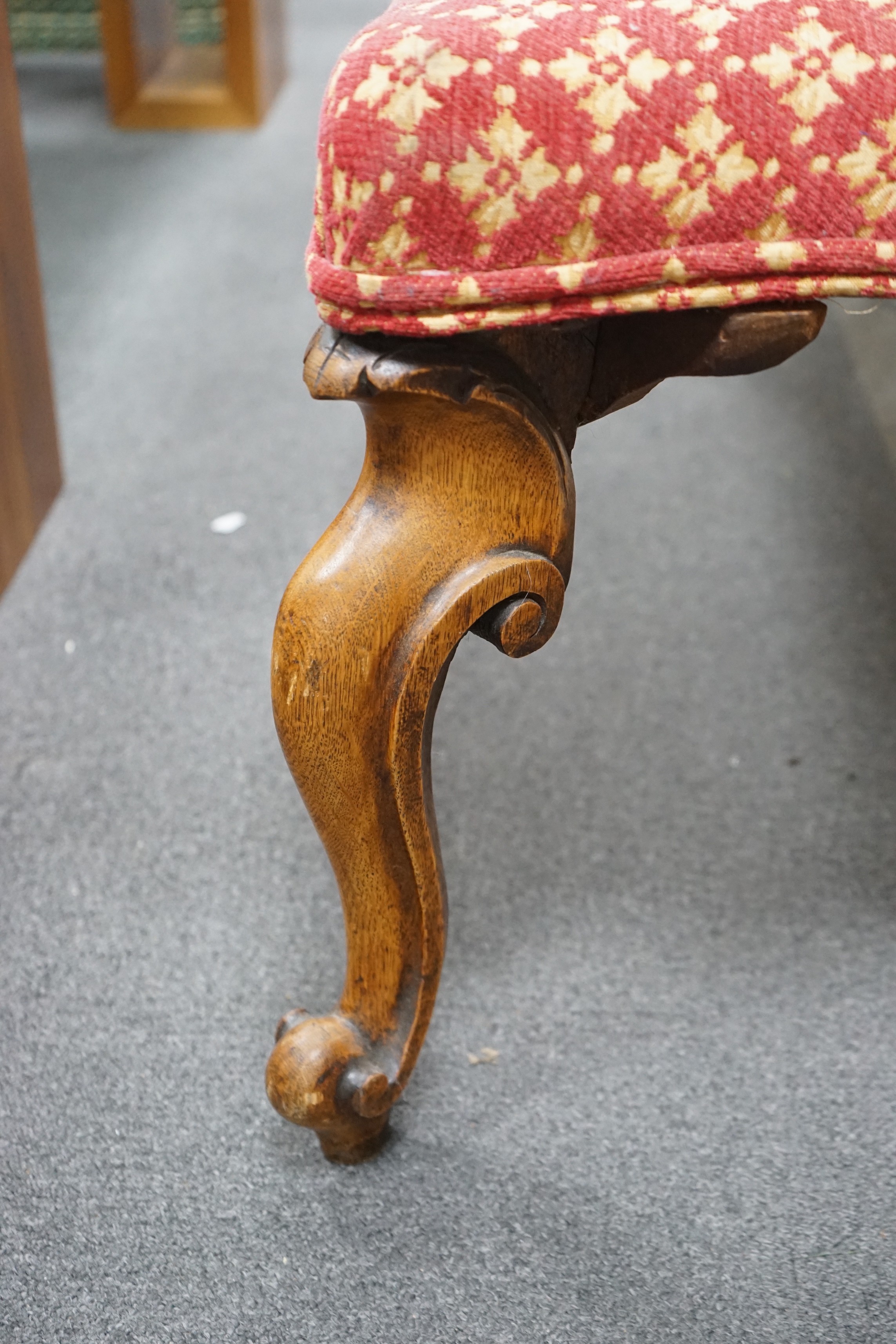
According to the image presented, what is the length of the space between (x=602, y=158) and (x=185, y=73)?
244 centimetres

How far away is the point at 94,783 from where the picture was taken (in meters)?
0.99

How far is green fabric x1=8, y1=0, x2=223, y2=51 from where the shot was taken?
2.76m

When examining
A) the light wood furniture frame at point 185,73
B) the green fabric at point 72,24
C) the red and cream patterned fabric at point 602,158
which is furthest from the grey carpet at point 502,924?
the green fabric at point 72,24

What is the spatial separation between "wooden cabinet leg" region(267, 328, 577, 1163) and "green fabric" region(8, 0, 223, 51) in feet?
8.55

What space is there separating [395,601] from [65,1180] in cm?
39

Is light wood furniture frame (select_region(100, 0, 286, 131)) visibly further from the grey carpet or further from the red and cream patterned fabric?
the red and cream patterned fabric

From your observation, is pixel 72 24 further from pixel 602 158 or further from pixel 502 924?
pixel 602 158

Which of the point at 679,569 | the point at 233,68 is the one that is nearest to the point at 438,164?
the point at 679,569

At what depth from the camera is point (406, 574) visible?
0.54 meters

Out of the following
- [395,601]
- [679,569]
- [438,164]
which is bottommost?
[679,569]

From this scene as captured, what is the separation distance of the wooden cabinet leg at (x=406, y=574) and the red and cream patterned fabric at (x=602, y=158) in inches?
1.3

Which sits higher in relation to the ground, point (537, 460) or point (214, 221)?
point (537, 460)

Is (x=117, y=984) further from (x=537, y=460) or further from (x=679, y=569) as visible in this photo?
(x=679, y=569)

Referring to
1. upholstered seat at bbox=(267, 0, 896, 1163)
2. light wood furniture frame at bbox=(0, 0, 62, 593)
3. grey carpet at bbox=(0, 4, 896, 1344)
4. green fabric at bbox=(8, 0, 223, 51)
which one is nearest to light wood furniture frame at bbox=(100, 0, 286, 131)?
green fabric at bbox=(8, 0, 223, 51)
